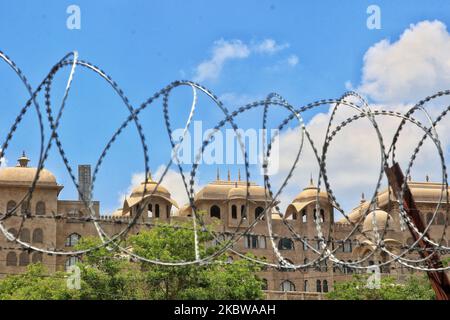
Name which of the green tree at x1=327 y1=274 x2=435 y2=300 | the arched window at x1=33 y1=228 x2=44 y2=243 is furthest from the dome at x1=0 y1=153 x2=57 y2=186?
the green tree at x1=327 y1=274 x2=435 y2=300

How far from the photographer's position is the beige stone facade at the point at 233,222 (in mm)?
72688

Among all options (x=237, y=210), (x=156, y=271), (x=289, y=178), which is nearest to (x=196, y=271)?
(x=156, y=271)

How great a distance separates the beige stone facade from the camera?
72.7 meters

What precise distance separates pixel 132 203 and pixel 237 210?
9535mm

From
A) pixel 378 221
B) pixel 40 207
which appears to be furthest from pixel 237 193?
pixel 40 207

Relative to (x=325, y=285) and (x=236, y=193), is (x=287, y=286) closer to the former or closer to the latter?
(x=325, y=285)

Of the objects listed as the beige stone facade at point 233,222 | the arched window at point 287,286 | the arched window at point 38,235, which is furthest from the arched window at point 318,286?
the arched window at point 38,235

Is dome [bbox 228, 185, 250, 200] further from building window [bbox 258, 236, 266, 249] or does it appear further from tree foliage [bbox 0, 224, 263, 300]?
tree foliage [bbox 0, 224, 263, 300]

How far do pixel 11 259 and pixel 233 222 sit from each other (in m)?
20.3

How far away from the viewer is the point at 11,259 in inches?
2842

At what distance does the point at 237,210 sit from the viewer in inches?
3196

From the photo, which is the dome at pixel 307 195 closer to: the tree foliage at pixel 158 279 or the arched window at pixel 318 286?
the arched window at pixel 318 286

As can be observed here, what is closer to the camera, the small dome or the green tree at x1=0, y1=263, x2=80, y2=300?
the green tree at x1=0, y1=263, x2=80, y2=300
